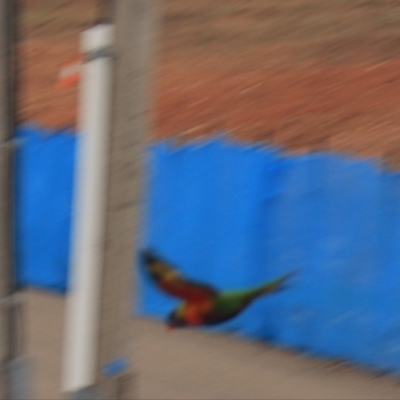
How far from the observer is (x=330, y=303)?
689 centimetres

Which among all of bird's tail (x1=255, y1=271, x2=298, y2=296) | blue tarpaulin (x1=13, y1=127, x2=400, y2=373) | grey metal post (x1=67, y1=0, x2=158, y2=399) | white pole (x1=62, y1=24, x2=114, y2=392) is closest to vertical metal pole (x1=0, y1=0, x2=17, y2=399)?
white pole (x1=62, y1=24, x2=114, y2=392)

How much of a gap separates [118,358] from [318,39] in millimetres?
8837

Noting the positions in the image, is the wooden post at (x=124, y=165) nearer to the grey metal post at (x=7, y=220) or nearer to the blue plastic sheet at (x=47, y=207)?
the grey metal post at (x=7, y=220)

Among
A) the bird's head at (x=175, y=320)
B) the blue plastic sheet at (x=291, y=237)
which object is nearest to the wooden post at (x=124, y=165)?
the blue plastic sheet at (x=291, y=237)

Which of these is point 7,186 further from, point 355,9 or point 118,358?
point 355,9

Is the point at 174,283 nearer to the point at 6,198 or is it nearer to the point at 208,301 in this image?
the point at 208,301

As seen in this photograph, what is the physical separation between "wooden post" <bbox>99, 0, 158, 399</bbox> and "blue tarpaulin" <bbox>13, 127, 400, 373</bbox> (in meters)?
2.36

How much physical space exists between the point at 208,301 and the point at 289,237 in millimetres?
820

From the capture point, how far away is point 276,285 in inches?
285

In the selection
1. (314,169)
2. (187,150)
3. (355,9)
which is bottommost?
(314,169)

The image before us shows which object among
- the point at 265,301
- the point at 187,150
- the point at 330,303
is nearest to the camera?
the point at 330,303

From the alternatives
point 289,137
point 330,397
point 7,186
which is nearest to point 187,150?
point 289,137

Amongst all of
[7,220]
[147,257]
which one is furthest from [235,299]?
[7,220]

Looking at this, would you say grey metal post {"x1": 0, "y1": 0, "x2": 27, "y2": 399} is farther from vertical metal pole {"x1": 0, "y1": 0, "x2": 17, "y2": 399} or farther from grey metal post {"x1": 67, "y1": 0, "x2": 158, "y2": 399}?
grey metal post {"x1": 67, "y1": 0, "x2": 158, "y2": 399}
